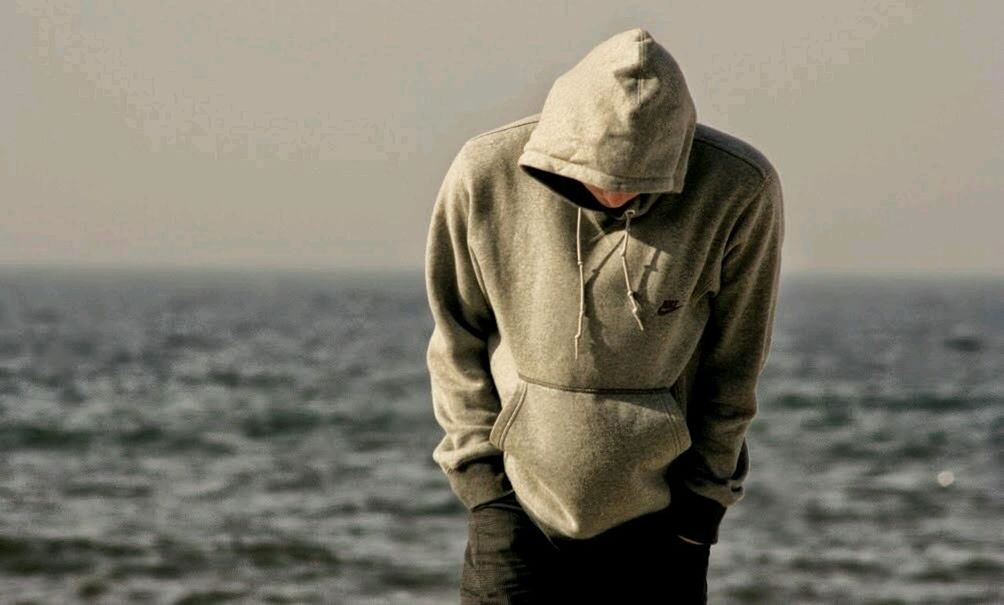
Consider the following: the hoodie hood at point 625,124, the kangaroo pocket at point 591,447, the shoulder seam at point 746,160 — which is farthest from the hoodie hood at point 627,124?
the kangaroo pocket at point 591,447

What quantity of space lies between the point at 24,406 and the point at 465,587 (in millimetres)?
21798

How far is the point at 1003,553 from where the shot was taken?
1141 centimetres

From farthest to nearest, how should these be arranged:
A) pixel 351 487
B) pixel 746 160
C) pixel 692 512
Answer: pixel 351 487, pixel 692 512, pixel 746 160

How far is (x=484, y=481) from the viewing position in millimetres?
3277

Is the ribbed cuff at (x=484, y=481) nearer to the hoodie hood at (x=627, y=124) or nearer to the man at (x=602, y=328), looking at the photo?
the man at (x=602, y=328)

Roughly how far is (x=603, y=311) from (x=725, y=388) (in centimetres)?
34

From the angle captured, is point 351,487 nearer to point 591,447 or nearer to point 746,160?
point 591,447

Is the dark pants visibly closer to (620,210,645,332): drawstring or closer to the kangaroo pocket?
the kangaroo pocket

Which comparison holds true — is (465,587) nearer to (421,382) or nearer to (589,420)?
(589,420)

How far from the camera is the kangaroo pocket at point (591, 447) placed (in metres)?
3.12

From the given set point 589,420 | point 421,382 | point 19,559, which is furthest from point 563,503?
point 421,382

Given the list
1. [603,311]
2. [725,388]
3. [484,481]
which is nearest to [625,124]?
[603,311]

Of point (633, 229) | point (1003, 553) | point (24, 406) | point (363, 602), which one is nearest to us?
point (633, 229)

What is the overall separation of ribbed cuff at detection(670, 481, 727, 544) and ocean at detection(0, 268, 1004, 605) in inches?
238
